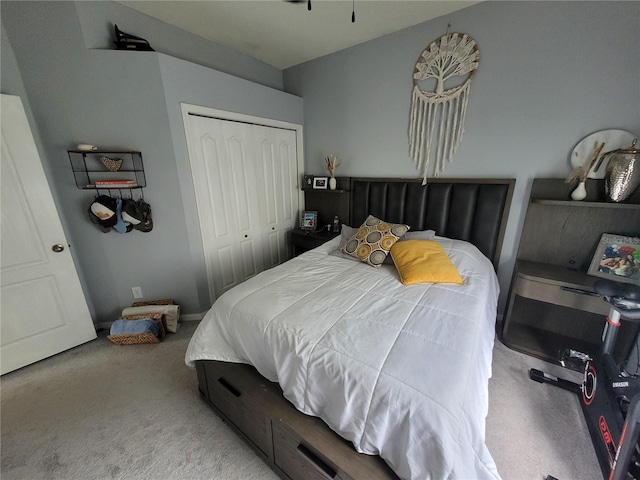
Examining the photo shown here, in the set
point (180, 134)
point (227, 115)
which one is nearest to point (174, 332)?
point (180, 134)

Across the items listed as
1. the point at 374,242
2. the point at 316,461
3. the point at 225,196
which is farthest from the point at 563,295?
the point at 225,196

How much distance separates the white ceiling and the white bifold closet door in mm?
790

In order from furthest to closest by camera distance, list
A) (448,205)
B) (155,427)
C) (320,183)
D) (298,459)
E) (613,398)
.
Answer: (320,183) < (448,205) < (155,427) < (613,398) < (298,459)

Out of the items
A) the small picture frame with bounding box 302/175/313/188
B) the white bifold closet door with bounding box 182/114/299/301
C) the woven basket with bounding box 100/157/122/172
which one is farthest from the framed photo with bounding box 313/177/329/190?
the woven basket with bounding box 100/157/122/172

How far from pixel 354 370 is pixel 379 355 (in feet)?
0.40

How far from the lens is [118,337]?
2.07 meters

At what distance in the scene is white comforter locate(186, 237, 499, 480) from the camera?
0.81 metres

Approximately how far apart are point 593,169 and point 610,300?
0.96 m

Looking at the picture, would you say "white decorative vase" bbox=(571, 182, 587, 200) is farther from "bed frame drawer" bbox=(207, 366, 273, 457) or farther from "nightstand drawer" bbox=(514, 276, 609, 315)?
"bed frame drawer" bbox=(207, 366, 273, 457)

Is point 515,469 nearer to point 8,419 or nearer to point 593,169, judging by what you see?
point 593,169

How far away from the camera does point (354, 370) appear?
95cm

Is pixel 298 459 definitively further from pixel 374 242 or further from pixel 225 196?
pixel 225 196

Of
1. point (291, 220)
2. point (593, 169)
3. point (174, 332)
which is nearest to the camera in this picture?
point (593, 169)

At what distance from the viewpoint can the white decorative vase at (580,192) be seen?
171 cm
